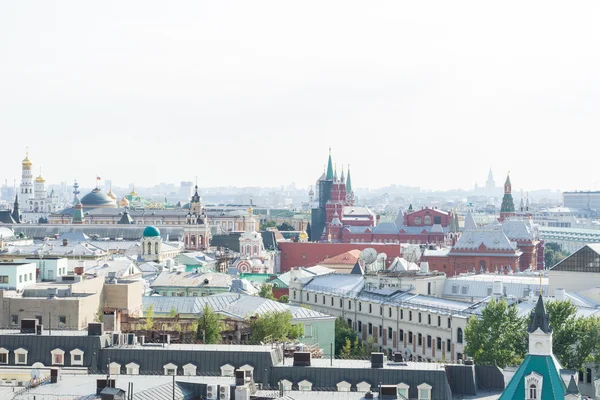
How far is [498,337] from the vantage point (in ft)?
191

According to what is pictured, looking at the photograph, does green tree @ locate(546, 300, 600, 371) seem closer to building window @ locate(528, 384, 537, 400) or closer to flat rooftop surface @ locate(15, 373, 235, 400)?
building window @ locate(528, 384, 537, 400)

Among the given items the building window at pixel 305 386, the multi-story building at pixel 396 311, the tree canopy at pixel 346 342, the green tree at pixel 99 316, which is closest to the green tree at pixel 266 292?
the multi-story building at pixel 396 311

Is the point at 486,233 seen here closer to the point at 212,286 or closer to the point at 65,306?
the point at 212,286

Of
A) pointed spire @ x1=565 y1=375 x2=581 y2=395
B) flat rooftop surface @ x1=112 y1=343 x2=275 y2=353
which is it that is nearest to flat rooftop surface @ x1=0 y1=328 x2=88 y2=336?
flat rooftop surface @ x1=112 y1=343 x2=275 y2=353

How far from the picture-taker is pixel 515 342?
57.6m

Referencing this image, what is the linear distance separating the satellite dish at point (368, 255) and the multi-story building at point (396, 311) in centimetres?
3637

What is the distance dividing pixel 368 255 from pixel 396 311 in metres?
57.0

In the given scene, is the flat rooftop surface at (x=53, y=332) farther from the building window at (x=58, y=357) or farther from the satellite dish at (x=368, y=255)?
the satellite dish at (x=368, y=255)

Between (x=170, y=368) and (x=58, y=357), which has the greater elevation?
(x=58, y=357)

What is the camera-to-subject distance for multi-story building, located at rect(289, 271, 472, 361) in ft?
247

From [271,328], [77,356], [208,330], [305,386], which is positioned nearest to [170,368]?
[77,356]

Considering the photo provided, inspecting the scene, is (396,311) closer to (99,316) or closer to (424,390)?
(99,316)

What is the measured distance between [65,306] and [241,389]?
2151 cm

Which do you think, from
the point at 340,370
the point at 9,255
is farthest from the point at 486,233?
the point at 340,370
